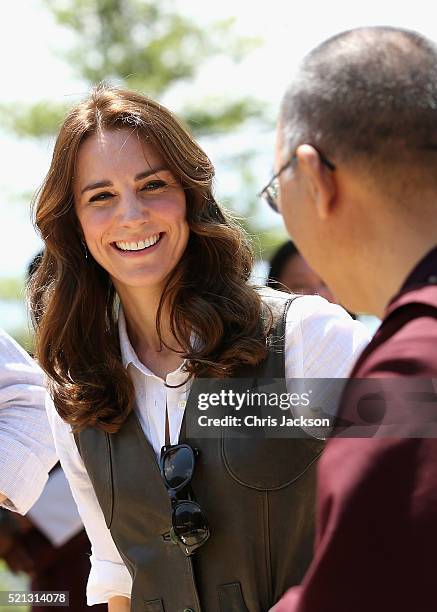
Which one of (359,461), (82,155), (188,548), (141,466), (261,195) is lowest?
(359,461)

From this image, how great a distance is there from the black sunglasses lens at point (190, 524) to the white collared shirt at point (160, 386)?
0.21 metres

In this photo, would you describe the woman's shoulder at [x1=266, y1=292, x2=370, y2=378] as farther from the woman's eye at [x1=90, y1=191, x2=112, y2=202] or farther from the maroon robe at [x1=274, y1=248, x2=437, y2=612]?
the maroon robe at [x1=274, y1=248, x2=437, y2=612]

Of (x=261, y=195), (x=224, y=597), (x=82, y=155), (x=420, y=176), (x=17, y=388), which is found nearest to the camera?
(x=420, y=176)

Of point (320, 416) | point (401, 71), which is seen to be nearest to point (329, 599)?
point (401, 71)

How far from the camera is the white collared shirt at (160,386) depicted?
9.52 feet

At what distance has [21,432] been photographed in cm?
342

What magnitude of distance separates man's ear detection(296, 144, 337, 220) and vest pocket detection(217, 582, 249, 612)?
1.33 metres

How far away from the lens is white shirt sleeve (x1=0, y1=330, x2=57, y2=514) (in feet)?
11.1

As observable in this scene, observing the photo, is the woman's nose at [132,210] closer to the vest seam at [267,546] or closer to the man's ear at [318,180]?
the vest seam at [267,546]

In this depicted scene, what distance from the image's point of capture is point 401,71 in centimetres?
182

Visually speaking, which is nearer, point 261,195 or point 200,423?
point 261,195

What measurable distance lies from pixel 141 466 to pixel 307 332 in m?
0.54

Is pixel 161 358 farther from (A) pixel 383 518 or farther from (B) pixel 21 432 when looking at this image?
(A) pixel 383 518

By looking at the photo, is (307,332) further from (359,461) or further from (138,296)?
(359,461)
